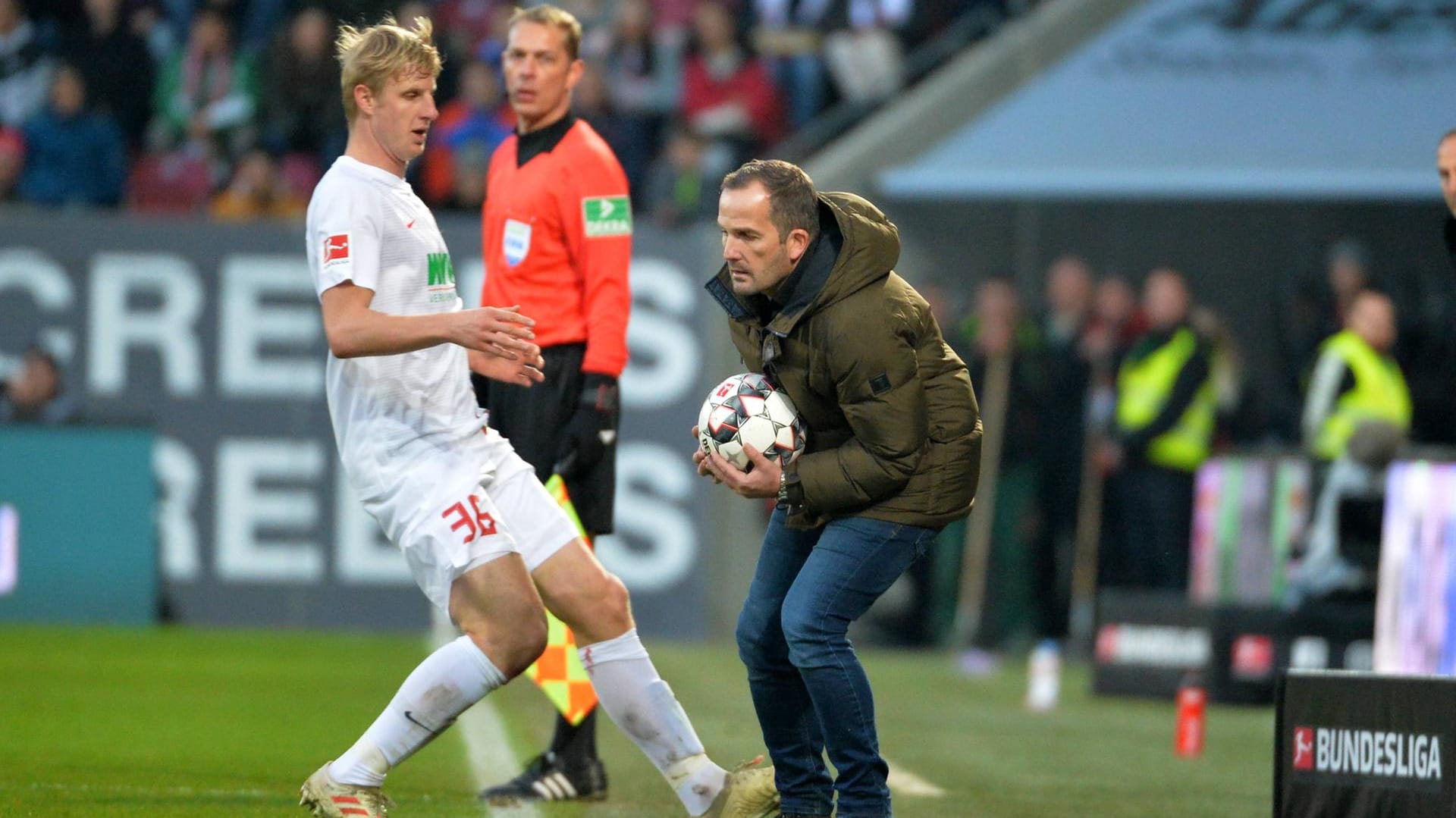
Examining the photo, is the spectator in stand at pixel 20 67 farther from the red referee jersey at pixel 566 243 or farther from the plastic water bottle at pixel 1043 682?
the red referee jersey at pixel 566 243

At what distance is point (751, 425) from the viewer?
216 inches

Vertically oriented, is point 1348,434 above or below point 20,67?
below

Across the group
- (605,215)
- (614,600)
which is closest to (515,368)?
(614,600)

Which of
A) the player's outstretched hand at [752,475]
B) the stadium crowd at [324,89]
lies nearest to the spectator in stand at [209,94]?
the stadium crowd at [324,89]

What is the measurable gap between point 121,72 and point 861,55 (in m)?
5.90

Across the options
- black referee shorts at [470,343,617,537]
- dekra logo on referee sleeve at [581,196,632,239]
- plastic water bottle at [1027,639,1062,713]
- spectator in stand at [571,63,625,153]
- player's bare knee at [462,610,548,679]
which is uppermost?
spectator in stand at [571,63,625,153]

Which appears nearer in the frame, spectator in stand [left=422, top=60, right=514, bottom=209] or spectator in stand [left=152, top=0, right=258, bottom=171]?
spectator in stand [left=422, top=60, right=514, bottom=209]

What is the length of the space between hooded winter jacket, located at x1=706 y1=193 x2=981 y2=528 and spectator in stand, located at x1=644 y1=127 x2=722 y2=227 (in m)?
9.20

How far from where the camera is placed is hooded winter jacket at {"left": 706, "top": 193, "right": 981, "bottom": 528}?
17.3ft

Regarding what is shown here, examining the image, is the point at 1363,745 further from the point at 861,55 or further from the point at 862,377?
the point at 861,55

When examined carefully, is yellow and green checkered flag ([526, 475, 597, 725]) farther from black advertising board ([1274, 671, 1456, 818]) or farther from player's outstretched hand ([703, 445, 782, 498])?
black advertising board ([1274, 671, 1456, 818])

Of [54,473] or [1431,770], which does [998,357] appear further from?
[1431,770]

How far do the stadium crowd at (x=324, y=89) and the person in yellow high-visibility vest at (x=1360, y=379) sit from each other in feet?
15.5

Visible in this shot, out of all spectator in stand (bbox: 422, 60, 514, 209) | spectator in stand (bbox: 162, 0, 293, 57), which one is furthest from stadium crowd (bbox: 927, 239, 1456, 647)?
spectator in stand (bbox: 162, 0, 293, 57)
